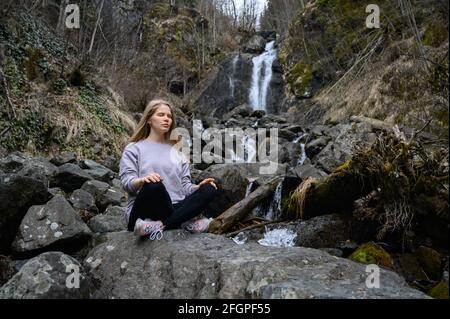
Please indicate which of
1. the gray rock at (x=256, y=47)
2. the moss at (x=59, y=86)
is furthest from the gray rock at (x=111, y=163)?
the gray rock at (x=256, y=47)

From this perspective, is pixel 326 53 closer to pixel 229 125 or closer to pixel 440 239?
pixel 229 125

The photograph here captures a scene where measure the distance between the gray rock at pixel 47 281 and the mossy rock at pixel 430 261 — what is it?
8.05ft

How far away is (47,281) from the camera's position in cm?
225

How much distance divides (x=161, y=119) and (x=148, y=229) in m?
0.90

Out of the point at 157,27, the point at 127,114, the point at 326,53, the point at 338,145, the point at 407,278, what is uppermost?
the point at 157,27

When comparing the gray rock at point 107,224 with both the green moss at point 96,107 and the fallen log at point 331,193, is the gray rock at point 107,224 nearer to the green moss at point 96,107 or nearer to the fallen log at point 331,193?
the fallen log at point 331,193

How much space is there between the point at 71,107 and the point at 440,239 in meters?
7.42

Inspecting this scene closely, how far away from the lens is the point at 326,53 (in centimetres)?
1515

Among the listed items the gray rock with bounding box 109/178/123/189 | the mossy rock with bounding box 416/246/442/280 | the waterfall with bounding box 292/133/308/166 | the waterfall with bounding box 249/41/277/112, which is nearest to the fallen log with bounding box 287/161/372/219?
the mossy rock with bounding box 416/246/442/280

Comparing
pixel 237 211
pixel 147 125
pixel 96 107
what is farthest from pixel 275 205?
pixel 96 107

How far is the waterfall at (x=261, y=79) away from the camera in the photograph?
18.8 meters
